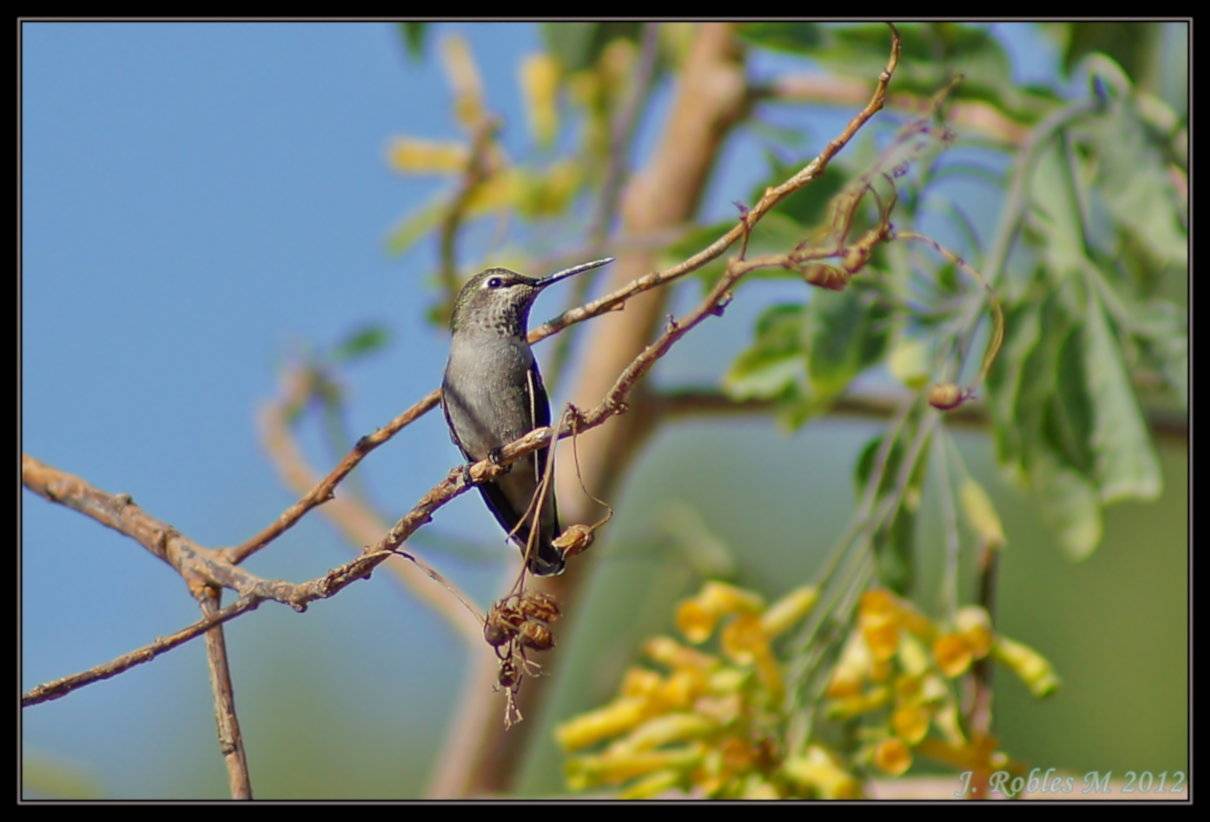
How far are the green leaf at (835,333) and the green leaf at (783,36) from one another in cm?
69

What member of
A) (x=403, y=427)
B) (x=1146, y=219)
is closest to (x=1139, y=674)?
(x=1146, y=219)

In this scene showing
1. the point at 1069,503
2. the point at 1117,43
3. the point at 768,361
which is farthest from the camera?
the point at 1117,43

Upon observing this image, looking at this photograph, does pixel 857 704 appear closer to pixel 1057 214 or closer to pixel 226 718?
pixel 1057 214

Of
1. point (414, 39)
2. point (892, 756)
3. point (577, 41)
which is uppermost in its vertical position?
point (414, 39)

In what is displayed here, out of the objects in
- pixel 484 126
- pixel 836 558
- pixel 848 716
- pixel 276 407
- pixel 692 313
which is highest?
pixel 484 126

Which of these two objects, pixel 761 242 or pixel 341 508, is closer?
pixel 761 242

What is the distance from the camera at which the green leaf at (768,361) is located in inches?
119

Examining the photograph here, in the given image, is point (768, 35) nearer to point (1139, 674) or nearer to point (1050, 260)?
point (1050, 260)

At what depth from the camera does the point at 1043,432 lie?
2.78 metres

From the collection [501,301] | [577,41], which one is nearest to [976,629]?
[501,301]

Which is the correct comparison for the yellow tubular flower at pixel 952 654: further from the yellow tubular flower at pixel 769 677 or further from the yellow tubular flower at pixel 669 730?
the yellow tubular flower at pixel 669 730

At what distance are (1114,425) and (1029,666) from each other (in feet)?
1.70

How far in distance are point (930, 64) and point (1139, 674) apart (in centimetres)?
408

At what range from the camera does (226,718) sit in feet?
5.15
